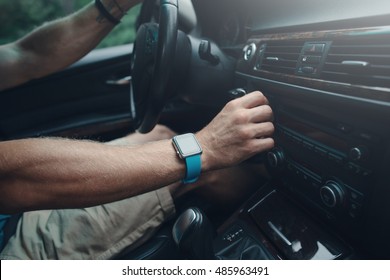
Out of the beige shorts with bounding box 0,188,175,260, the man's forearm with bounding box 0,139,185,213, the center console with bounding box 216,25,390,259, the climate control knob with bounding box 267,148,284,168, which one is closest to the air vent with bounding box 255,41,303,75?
the center console with bounding box 216,25,390,259

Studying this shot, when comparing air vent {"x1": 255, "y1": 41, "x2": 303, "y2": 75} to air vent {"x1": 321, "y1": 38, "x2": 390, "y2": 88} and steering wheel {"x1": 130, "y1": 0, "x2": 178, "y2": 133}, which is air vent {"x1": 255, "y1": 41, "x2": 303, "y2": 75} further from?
steering wheel {"x1": 130, "y1": 0, "x2": 178, "y2": 133}

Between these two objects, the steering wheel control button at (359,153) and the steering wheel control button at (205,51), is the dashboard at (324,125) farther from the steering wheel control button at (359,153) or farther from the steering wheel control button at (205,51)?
the steering wheel control button at (205,51)

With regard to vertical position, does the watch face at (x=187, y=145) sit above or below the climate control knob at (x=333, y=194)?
above

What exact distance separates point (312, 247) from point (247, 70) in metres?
0.56

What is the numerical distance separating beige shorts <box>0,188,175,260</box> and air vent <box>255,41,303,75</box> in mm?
477

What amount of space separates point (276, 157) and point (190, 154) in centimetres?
31

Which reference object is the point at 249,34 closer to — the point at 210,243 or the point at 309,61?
the point at 309,61

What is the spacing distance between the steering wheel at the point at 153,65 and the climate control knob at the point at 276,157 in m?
0.38

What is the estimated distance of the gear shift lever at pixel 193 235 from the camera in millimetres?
784

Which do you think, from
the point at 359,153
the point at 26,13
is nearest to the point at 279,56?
the point at 359,153

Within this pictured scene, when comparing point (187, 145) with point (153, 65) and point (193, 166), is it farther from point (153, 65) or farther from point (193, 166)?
point (153, 65)

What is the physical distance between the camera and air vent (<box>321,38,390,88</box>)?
0.60m

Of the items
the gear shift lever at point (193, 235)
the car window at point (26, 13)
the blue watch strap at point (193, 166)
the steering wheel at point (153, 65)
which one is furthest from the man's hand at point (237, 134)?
the car window at point (26, 13)
